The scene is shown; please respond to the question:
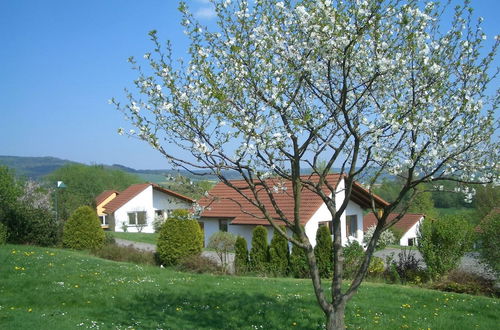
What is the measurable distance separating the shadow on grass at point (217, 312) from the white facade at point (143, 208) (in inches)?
1470

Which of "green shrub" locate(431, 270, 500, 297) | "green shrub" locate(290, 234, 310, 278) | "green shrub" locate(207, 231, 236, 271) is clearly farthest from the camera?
"green shrub" locate(207, 231, 236, 271)

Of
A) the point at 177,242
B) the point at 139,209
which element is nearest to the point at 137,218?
the point at 139,209

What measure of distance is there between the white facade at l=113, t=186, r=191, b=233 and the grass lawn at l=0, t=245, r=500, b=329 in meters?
34.7

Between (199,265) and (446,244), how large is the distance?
25.0ft

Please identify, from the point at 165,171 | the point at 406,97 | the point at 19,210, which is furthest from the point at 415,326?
the point at 19,210

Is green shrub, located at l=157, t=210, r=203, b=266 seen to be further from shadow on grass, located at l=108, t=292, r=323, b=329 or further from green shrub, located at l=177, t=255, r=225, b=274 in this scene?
shadow on grass, located at l=108, t=292, r=323, b=329

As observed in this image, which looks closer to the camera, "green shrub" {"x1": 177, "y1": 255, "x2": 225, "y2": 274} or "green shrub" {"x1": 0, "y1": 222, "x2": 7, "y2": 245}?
"green shrub" {"x1": 177, "y1": 255, "x2": 225, "y2": 274}

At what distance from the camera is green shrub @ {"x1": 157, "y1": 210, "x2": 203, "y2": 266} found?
61.3 feet

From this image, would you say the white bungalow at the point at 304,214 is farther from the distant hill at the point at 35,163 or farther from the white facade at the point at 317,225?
the distant hill at the point at 35,163

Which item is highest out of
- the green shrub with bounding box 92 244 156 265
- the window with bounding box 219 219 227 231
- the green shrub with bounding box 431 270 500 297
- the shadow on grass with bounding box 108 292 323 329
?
the window with bounding box 219 219 227 231

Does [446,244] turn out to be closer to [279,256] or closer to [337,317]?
[279,256]

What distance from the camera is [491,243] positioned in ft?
41.8

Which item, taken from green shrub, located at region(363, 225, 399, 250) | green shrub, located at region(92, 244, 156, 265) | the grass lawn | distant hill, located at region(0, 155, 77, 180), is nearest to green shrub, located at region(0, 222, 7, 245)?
green shrub, located at region(92, 244, 156, 265)

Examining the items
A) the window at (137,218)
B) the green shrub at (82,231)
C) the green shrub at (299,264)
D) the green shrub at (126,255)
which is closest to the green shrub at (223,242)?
the green shrub at (126,255)
